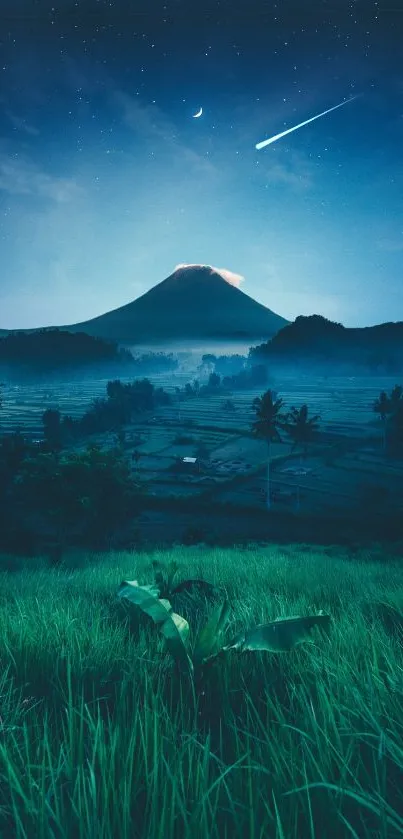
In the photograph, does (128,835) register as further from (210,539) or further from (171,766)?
(210,539)

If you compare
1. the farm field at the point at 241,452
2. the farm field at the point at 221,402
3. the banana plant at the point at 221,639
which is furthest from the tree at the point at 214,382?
the banana plant at the point at 221,639

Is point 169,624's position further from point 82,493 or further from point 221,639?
point 82,493

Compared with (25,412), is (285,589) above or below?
above

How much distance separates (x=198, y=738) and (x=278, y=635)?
1.23 ft

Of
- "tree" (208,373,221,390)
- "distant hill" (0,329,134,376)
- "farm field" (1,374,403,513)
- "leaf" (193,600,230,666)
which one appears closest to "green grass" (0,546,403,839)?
"leaf" (193,600,230,666)

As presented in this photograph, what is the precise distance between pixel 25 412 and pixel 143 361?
44.7m

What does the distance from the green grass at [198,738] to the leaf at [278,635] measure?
8 cm

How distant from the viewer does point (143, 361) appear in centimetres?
10806

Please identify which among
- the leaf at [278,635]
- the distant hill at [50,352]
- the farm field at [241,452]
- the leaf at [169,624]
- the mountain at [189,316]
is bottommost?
the farm field at [241,452]

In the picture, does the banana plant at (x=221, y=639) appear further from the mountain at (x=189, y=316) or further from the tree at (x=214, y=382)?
the mountain at (x=189, y=316)

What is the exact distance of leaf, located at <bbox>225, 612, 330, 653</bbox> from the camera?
1.18m

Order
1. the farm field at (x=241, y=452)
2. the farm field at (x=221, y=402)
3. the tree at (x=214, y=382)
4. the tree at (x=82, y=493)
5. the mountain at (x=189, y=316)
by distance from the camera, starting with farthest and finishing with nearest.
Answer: the mountain at (x=189, y=316) → the tree at (x=214, y=382) → the farm field at (x=221, y=402) → the farm field at (x=241, y=452) → the tree at (x=82, y=493)

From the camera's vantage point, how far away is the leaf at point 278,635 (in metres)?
1.18

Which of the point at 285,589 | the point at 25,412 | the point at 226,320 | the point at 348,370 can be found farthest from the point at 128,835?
the point at 226,320
